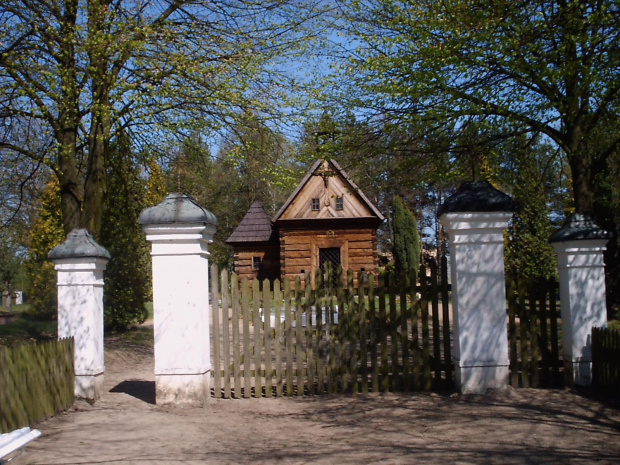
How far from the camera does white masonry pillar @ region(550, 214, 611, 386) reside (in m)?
7.68

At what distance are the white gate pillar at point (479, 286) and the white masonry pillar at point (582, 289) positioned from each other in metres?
0.83

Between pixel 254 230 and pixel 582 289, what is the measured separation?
2022 centimetres

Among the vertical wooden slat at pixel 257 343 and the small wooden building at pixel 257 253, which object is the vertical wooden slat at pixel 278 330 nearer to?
the vertical wooden slat at pixel 257 343

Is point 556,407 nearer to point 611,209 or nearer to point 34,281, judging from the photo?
point 611,209

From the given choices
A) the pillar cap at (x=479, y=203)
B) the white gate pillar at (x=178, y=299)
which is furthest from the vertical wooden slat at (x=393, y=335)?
the white gate pillar at (x=178, y=299)

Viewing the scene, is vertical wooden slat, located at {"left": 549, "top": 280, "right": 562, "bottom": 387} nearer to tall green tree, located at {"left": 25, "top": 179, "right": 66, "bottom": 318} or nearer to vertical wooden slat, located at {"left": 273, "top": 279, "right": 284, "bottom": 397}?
vertical wooden slat, located at {"left": 273, "top": 279, "right": 284, "bottom": 397}

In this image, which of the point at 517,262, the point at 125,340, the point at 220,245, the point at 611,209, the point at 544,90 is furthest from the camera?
the point at 220,245

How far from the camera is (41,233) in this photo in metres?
24.3

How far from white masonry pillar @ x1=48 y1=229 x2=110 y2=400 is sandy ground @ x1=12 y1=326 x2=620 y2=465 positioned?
39 centimetres

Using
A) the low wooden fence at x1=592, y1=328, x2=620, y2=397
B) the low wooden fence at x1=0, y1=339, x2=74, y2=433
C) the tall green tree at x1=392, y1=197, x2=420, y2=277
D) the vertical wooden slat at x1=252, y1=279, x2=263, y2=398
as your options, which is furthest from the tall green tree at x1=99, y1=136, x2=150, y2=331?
the tall green tree at x1=392, y1=197, x2=420, y2=277

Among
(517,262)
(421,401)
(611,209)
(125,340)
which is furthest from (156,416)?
(517,262)

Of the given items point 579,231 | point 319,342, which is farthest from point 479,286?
point 319,342

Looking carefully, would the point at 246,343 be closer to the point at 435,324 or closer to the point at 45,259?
the point at 435,324

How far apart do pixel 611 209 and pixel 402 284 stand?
12.7 meters
